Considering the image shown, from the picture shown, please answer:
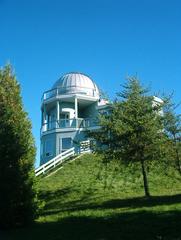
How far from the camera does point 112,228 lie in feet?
43.0

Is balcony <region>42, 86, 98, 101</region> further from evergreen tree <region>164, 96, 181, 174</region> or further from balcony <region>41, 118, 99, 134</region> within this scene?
evergreen tree <region>164, 96, 181, 174</region>

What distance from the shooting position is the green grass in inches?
496

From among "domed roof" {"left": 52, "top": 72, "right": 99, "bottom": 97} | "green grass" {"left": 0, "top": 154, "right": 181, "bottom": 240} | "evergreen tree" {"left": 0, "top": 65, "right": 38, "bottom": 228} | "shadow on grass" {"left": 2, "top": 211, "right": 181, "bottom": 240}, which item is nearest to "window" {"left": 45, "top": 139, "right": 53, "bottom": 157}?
"domed roof" {"left": 52, "top": 72, "right": 99, "bottom": 97}

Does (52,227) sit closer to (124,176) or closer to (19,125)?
(19,125)

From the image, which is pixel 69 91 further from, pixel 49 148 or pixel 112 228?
pixel 112 228

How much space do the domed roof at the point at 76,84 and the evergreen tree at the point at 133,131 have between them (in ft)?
86.7

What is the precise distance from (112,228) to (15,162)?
17.4 feet

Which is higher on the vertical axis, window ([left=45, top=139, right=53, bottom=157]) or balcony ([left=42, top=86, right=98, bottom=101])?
balcony ([left=42, top=86, right=98, bottom=101])

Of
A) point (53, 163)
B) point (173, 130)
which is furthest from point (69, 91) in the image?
point (173, 130)

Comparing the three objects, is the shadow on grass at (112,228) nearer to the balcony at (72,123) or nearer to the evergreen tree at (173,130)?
the evergreen tree at (173,130)

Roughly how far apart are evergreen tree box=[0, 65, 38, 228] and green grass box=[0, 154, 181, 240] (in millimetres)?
858

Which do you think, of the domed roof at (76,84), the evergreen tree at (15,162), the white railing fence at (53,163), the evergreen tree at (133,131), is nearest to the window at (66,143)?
the domed roof at (76,84)

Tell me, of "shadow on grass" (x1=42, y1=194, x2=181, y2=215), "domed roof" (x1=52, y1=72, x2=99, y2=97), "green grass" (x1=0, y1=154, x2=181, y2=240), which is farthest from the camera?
"domed roof" (x1=52, y1=72, x2=99, y2=97)

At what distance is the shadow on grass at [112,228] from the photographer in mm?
11820
